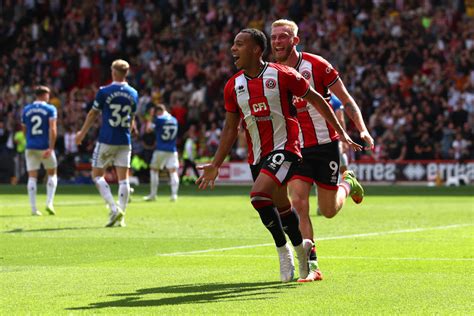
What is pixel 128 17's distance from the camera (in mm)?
48125

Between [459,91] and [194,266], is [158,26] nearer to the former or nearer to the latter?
[459,91]

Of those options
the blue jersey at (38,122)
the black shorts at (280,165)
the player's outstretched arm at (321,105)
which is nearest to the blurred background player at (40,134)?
the blue jersey at (38,122)

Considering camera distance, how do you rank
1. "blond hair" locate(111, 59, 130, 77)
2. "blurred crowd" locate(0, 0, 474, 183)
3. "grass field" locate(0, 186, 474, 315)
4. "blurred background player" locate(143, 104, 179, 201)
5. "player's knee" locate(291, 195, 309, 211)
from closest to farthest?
"grass field" locate(0, 186, 474, 315) → "player's knee" locate(291, 195, 309, 211) → "blond hair" locate(111, 59, 130, 77) → "blurred background player" locate(143, 104, 179, 201) → "blurred crowd" locate(0, 0, 474, 183)

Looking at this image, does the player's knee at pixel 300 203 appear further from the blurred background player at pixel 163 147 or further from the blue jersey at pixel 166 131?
the blue jersey at pixel 166 131

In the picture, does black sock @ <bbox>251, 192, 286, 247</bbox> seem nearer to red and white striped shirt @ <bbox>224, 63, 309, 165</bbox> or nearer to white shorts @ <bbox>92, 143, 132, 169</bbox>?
red and white striped shirt @ <bbox>224, 63, 309, 165</bbox>

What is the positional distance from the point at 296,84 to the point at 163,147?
19.8 metres

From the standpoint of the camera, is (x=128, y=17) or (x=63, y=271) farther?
(x=128, y=17)

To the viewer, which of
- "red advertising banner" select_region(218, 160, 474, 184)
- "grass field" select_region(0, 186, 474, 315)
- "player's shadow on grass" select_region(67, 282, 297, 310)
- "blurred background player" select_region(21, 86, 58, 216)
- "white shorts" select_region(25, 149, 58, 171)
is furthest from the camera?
"red advertising banner" select_region(218, 160, 474, 184)

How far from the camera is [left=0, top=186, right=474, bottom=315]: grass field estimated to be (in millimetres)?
8859

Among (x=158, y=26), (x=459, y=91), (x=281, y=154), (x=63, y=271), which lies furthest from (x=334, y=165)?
(x=158, y=26)

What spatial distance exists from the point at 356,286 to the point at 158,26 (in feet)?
127

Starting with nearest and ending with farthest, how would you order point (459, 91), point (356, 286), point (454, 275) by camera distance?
point (356, 286) → point (454, 275) → point (459, 91)

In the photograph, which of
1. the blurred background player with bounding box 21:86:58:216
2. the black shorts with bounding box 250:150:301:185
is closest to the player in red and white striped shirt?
the black shorts with bounding box 250:150:301:185

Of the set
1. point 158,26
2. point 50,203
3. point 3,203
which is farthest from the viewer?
point 158,26
